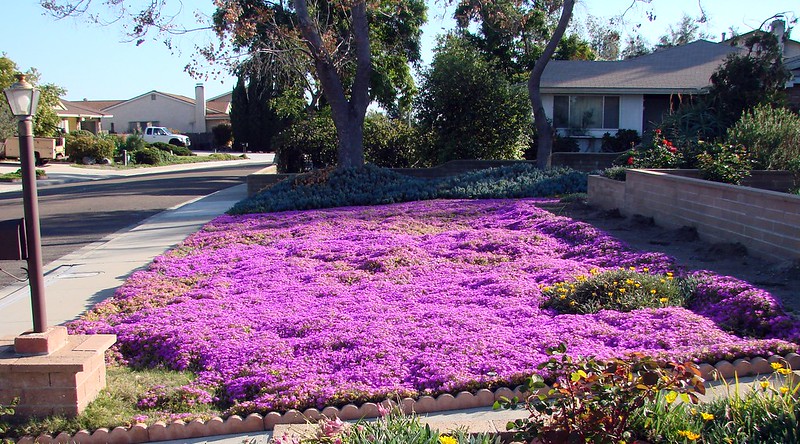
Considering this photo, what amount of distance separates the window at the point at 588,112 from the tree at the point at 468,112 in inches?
186

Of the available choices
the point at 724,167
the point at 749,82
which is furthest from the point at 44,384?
the point at 749,82

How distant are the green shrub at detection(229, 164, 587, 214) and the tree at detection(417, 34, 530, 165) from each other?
16.6 feet

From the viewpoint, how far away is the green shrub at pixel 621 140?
27.0m

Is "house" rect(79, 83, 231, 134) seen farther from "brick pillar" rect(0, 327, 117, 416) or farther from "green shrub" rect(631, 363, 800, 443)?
"green shrub" rect(631, 363, 800, 443)

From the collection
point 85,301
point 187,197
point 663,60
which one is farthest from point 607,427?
point 663,60

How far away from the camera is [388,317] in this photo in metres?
6.84

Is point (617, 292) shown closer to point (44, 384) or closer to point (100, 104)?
point (44, 384)

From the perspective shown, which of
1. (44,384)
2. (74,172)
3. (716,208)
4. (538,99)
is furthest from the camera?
(74,172)

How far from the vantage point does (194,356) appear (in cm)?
622

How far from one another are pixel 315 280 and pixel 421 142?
50.0 feet

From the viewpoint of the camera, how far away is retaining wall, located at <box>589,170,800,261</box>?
8.00m

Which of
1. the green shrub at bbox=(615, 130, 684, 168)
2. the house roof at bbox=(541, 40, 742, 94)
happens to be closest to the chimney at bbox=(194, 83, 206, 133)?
the house roof at bbox=(541, 40, 742, 94)

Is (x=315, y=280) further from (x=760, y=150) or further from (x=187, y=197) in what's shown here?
(x=187, y=197)

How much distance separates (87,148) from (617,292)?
142ft
